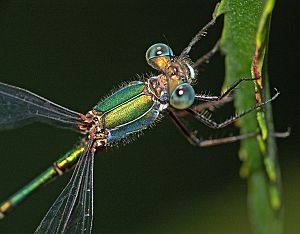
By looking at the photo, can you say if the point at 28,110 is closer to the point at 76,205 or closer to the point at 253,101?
the point at 76,205

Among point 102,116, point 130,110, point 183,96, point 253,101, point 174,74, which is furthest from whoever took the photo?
point 102,116

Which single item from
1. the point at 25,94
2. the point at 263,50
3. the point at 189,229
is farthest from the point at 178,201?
the point at 263,50

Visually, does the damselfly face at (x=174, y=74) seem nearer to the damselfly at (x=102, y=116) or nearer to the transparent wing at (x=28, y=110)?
the damselfly at (x=102, y=116)

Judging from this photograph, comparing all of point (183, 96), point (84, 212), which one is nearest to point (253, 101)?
point (183, 96)

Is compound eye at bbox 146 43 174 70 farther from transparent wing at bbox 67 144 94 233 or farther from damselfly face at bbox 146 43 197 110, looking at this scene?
transparent wing at bbox 67 144 94 233

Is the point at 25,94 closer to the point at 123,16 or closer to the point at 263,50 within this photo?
the point at 123,16

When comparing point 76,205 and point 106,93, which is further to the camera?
point 106,93

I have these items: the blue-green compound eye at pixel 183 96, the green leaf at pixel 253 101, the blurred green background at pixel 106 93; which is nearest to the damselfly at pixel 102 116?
the blue-green compound eye at pixel 183 96
